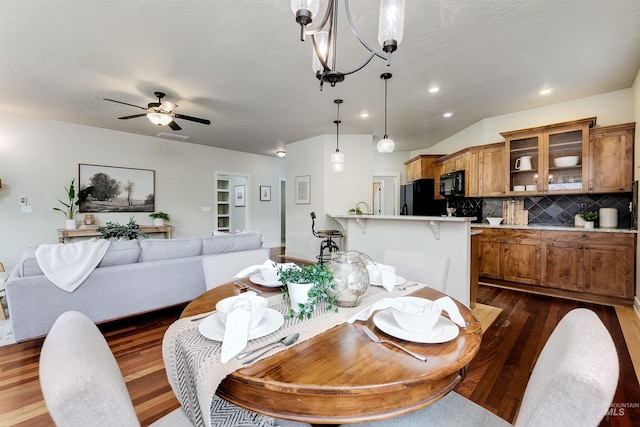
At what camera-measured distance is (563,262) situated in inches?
137

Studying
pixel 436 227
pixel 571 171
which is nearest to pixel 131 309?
pixel 436 227

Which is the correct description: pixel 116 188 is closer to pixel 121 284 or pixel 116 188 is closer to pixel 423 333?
pixel 121 284

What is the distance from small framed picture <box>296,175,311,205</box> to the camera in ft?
19.3

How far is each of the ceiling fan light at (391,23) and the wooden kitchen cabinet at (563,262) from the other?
2774mm

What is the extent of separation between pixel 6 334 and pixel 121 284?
1.15 metres

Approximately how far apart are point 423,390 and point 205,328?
0.70 m

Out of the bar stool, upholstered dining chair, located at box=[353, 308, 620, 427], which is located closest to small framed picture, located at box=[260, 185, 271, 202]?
the bar stool

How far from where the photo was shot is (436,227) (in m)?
3.15

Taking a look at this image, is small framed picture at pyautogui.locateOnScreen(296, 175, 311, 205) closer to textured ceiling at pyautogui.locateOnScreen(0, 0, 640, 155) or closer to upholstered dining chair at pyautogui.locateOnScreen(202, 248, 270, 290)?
textured ceiling at pyautogui.locateOnScreen(0, 0, 640, 155)

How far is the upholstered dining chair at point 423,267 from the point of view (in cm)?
177


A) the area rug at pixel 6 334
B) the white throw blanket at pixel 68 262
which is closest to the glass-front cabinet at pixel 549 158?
the white throw blanket at pixel 68 262

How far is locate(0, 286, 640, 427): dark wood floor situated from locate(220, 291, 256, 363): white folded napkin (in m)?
1.24

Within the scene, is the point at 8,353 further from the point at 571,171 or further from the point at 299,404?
the point at 571,171

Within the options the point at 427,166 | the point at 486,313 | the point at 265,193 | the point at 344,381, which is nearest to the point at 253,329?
the point at 344,381
